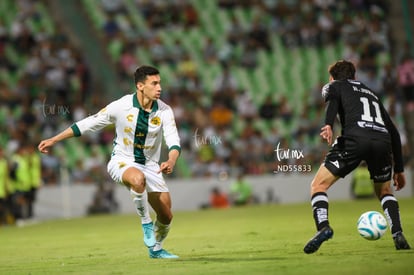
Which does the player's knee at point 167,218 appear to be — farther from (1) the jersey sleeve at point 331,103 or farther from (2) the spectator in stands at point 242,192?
(2) the spectator in stands at point 242,192

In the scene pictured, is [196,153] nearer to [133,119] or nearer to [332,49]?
[332,49]

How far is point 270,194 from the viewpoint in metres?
24.1

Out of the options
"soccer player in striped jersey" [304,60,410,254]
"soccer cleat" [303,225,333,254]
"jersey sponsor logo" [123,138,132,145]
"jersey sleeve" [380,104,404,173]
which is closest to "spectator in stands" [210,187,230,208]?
"jersey sponsor logo" [123,138,132,145]

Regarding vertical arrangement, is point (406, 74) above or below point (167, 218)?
above

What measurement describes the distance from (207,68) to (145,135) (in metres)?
17.1

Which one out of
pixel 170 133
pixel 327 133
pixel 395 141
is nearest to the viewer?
pixel 327 133

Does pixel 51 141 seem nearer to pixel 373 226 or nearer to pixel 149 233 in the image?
pixel 149 233

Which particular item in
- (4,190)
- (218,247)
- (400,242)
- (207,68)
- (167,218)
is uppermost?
(207,68)

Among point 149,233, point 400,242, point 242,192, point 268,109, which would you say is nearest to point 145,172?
point 149,233

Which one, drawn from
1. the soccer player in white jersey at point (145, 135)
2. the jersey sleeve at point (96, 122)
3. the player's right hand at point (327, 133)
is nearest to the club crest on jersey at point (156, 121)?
the soccer player in white jersey at point (145, 135)

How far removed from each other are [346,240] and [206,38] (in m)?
17.4

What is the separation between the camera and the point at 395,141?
9.80m

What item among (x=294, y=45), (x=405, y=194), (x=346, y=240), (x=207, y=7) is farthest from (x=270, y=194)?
(x=346, y=240)

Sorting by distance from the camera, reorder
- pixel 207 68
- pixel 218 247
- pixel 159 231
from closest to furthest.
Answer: pixel 159 231 < pixel 218 247 < pixel 207 68
